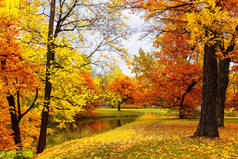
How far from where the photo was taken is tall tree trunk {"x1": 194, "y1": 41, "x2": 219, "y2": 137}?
339 inches

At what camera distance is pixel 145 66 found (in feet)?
71.9

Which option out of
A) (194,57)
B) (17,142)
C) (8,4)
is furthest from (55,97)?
(194,57)

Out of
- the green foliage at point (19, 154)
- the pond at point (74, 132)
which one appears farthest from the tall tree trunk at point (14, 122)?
the pond at point (74, 132)

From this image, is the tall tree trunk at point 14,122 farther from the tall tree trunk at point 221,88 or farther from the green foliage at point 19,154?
the tall tree trunk at point 221,88

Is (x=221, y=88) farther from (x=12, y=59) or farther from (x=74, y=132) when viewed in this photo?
(x=12, y=59)

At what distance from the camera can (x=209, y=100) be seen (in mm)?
8609

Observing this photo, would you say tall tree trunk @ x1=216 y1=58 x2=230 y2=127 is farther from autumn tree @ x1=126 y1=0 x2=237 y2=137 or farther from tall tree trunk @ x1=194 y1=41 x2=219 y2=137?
tall tree trunk @ x1=194 y1=41 x2=219 y2=137

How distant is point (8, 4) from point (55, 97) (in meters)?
4.80

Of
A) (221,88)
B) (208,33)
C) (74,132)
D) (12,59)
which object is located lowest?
(74,132)

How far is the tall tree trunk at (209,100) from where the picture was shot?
8602 mm

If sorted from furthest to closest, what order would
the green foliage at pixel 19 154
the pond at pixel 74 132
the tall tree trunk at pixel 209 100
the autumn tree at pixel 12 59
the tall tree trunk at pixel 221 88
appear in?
the pond at pixel 74 132 < the tall tree trunk at pixel 221 88 < the tall tree trunk at pixel 209 100 < the autumn tree at pixel 12 59 < the green foliage at pixel 19 154

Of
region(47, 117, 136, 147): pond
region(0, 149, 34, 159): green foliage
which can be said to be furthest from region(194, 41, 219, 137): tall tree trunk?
region(47, 117, 136, 147): pond

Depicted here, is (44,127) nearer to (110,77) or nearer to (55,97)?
(55,97)

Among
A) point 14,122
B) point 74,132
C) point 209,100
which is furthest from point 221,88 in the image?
point 14,122
